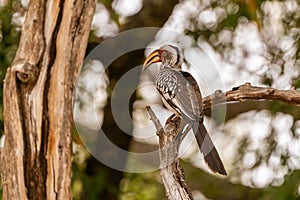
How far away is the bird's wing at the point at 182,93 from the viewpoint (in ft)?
5.86

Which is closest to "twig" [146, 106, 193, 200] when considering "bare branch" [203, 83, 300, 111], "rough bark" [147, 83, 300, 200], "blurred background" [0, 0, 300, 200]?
"rough bark" [147, 83, 300, 200]

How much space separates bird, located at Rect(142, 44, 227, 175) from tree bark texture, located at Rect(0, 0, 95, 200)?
0.63ft

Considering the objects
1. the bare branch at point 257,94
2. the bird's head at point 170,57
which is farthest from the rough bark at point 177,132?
the bird's head at point 170,57

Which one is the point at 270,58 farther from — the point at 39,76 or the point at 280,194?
the point at 39,76

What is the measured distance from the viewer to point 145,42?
2719mm

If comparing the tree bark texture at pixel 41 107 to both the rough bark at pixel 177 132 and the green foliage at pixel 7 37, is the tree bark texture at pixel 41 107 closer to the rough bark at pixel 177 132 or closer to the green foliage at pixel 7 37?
the rough bark at pixel 177 132

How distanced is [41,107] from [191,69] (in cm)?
80

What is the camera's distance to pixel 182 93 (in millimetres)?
1851

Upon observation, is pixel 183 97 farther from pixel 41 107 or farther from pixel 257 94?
pixel 41 107

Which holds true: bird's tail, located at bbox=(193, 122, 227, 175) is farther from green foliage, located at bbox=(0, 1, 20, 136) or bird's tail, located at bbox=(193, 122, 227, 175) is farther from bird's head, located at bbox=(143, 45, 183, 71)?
green foliage, located at bbox=(0, 1, 20, 136)

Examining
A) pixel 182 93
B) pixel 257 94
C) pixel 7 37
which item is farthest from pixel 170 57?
pixel 7 37

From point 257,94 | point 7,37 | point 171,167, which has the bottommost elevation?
point 171,167

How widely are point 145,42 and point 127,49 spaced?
0.06m

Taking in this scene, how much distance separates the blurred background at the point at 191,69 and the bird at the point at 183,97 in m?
0.58
